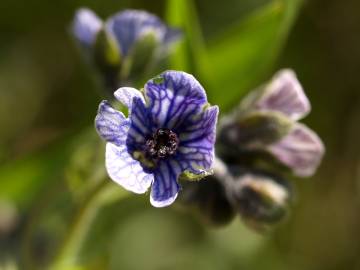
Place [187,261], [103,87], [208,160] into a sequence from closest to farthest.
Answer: [208,160] → [103,87] → [187,261]

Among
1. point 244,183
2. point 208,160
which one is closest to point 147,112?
point 208,160

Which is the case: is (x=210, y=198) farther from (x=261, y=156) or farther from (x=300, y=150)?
(x=300, y=150)

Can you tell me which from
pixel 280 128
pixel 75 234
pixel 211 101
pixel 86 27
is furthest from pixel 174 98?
pixel 211 101

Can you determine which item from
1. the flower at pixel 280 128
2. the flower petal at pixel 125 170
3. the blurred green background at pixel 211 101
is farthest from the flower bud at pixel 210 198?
the blurred green background at pixel 211 101

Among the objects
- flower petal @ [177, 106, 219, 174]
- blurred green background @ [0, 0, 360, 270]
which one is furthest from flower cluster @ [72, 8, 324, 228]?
blurred green background @ [0, 0, 360, 270]

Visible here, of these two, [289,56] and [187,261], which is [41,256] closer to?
[187,261]

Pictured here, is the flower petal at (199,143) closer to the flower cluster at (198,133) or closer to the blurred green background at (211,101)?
the flower cluster at (198,133)
